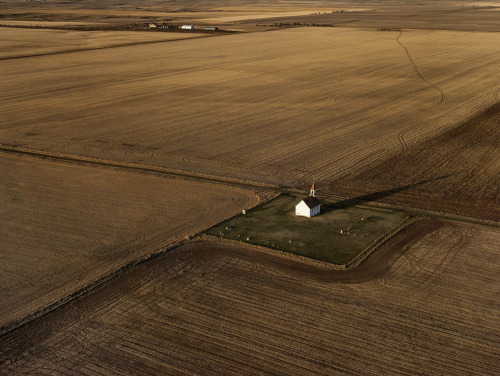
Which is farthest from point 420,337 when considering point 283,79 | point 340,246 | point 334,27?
point 334,27

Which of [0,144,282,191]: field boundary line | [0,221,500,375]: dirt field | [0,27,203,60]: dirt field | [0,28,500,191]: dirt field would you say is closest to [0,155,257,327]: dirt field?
[0,144,282,191]: field boundary line

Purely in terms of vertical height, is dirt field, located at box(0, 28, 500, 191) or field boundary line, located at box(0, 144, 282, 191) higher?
dirt field, located at box(0, 28, 500, 191)

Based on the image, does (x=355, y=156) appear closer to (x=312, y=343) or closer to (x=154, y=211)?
(x=154, y=211)

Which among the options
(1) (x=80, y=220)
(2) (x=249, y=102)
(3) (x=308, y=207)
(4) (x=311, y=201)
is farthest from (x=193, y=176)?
(2) (x=249, y=102)

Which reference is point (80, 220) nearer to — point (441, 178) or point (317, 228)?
point (317, 228)

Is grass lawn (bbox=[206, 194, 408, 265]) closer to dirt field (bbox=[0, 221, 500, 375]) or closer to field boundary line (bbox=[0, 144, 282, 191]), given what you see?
dirt field (bbox=[0, 221, 500, 375])

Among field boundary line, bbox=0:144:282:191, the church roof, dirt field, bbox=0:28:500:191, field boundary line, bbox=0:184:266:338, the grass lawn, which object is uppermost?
dirt field, bbox=0:28:500:191
